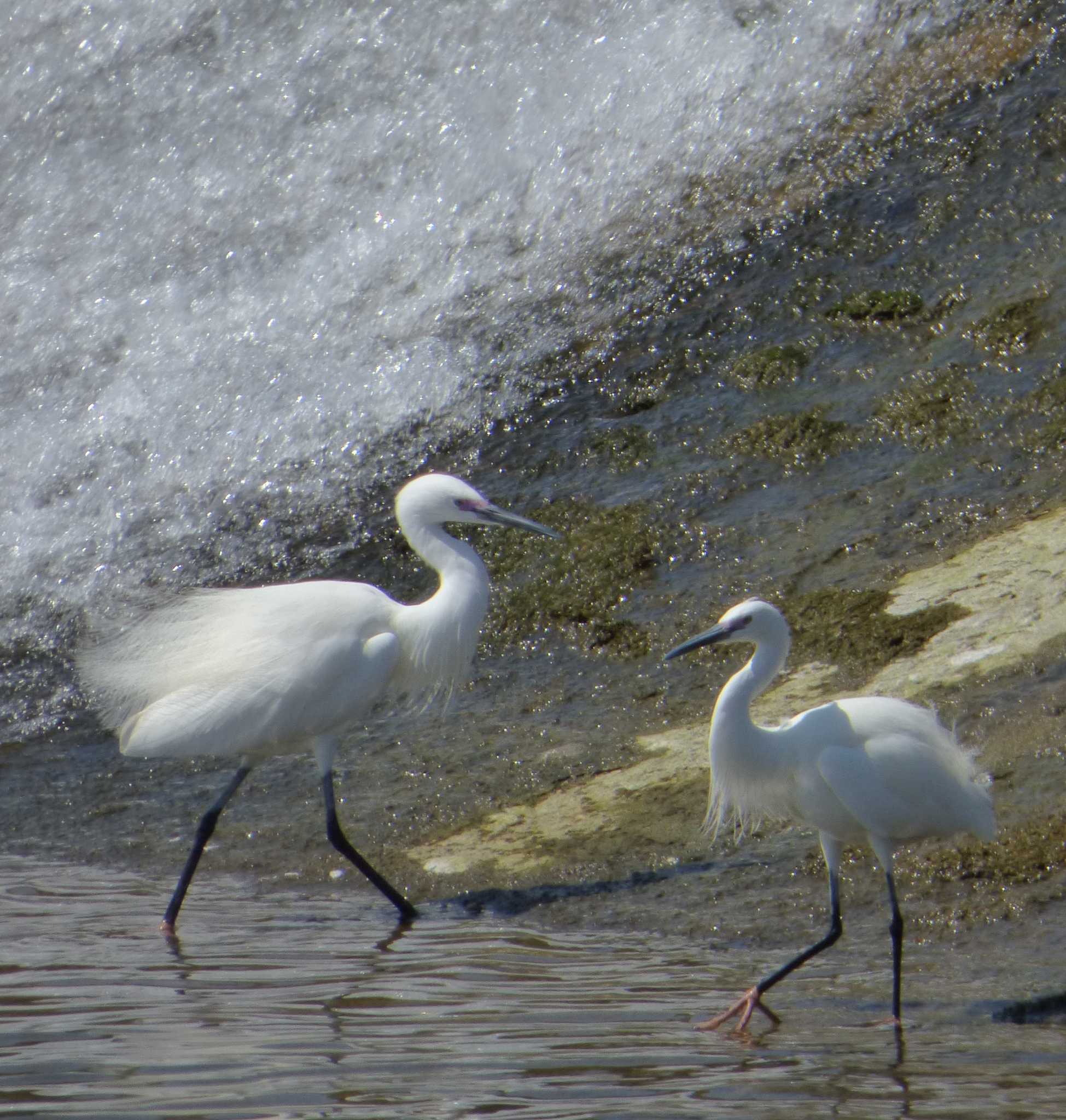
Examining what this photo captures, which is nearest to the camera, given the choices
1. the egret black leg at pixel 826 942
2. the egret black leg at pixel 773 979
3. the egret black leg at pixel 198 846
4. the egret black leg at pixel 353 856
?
the egret black leg at pixel 773 979

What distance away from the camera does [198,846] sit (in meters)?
6.97

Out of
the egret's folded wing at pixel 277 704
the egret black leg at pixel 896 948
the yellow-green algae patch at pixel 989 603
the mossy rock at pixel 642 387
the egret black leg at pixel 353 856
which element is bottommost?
the egret black leg at pixel 896 948

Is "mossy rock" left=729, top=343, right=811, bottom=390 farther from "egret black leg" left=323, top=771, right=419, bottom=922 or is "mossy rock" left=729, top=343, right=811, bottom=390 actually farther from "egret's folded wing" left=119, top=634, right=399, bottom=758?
"egret black leg" left=323, top=771, right=419, bottom=922

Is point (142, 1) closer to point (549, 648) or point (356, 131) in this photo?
point (356, 131)

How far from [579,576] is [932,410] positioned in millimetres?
2465

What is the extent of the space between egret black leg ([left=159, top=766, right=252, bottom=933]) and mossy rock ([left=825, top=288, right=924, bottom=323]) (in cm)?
577

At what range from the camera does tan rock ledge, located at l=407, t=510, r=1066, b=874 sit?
23.4 feet

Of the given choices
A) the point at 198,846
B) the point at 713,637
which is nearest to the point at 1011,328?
the point at 713,637

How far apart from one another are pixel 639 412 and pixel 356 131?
19.5ft

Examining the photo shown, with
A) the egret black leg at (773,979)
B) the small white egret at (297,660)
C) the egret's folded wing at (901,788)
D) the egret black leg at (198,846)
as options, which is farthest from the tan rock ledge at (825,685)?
the egret's folded wing at (901,788)

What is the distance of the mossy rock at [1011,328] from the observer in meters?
10.2

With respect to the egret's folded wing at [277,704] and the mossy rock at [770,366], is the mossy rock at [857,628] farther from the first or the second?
→ the mossy rock at [770,366]

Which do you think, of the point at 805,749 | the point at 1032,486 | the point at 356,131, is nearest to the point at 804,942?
the point at 805,749

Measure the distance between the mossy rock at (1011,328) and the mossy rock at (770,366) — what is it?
1.15 m
